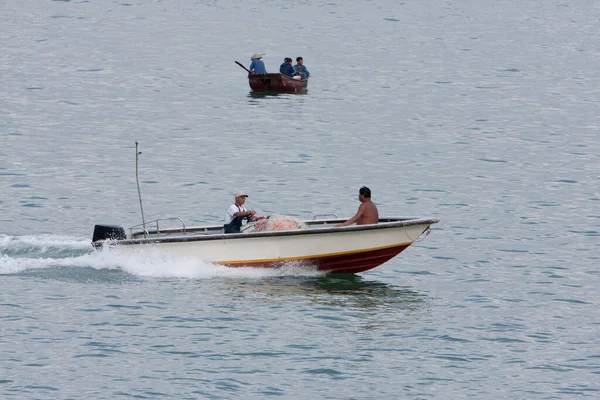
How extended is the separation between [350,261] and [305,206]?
839 centimetres

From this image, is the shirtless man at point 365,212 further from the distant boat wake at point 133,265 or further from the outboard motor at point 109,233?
the outboard motor at point 109,233

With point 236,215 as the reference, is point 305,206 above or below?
above

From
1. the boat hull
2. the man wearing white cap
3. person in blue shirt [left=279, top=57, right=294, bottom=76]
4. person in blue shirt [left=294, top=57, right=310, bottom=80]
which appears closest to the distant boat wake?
the man wearing white cap

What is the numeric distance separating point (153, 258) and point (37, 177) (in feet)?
44.9

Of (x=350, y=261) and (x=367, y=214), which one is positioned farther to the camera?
(x=350, y=261)

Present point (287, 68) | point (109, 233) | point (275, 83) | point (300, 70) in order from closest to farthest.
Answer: point (109, 233) → point (275, 83) → point (287, 68) → point (300, 70)

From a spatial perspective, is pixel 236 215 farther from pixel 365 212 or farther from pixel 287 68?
pixel 287 68

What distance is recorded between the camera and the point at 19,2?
94.1m

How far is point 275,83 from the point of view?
174 feet

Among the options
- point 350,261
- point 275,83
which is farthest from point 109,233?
point 275,83

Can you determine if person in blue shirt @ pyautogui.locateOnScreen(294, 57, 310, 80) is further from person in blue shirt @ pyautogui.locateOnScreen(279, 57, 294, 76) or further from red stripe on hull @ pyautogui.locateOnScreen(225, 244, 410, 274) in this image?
red stripe on hull @ pyautogui.locateOnScreen(225, 244, 410, 274)

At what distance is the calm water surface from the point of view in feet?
66.4

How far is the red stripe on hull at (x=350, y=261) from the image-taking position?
24781mm

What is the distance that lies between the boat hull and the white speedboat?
28.4 metres
